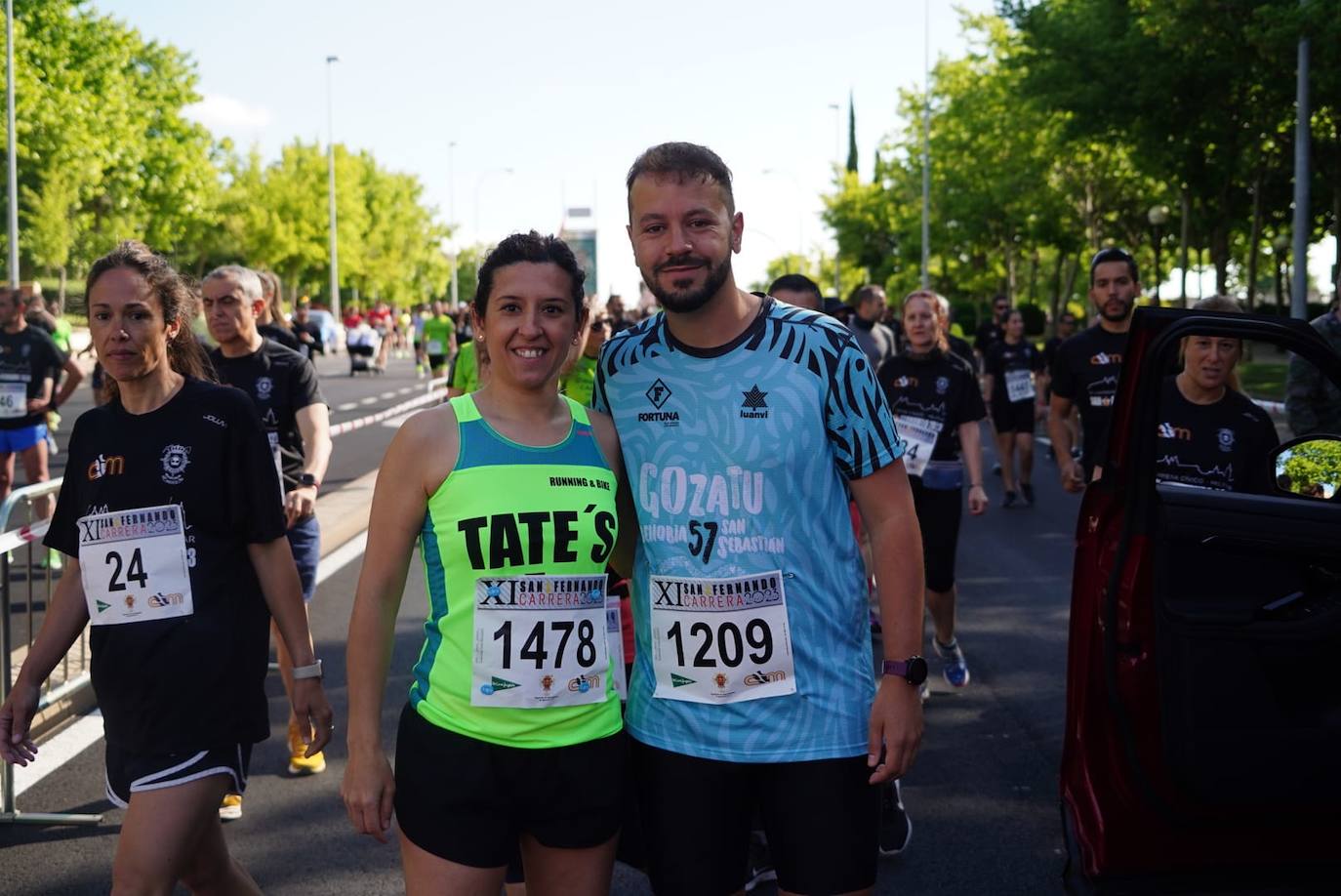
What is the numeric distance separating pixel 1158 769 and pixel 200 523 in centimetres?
220

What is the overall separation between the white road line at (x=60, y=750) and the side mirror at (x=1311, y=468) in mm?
4270

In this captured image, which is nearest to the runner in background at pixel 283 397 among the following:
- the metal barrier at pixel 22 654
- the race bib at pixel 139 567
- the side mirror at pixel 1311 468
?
the metal barrier at pixel 22 654

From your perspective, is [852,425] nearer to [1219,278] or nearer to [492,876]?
→ [492,876]

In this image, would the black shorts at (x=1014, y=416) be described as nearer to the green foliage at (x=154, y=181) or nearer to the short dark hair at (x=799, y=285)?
the short dark hair at (x=799, y=285)

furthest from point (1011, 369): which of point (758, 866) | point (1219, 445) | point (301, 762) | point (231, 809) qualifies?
point (231, 809)

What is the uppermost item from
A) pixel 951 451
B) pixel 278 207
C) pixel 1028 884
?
pixel 278 207

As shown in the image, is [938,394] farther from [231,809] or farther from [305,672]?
[305,672]

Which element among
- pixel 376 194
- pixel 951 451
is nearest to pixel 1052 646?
pixel 951 451

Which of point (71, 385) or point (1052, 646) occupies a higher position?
point (71, 385)

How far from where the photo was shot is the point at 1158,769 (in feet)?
10.2

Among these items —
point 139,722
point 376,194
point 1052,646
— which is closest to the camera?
point 139,722

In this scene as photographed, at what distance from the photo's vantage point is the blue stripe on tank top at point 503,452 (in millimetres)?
2895

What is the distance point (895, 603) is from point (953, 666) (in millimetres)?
4181

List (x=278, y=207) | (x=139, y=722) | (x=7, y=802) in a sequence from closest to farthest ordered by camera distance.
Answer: (x=139, y=722) < (x=7, y=802) < (x=278, y=207)
